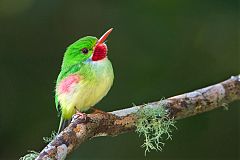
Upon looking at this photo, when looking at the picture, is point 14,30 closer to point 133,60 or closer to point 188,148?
point 133,60

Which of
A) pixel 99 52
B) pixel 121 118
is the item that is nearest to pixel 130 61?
pixel 99 52

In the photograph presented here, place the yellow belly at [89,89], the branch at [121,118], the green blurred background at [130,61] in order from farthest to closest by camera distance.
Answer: the green blurred background at [130,61] → the yellow belly at [89,89] → the branch at [121,118]

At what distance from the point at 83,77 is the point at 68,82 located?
0.09 meters

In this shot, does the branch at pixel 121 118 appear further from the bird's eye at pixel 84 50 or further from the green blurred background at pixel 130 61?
the green blurred background at pixel 130 61

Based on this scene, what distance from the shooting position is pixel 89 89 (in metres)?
2.77

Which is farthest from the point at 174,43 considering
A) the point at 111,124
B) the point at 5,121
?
the point at 111,124

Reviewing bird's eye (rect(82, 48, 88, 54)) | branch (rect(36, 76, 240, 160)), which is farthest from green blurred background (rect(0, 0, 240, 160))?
bird's eye (rect(82, 48, 88, 54))

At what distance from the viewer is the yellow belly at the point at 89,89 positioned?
9.08 feet

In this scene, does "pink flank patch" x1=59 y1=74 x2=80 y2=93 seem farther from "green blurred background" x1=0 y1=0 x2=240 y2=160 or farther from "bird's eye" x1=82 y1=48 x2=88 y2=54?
"green blurred background" x1=0 y1=0 x2=240 y2=160

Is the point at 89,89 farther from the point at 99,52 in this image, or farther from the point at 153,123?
the point at 153,123

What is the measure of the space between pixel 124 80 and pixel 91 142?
64cm

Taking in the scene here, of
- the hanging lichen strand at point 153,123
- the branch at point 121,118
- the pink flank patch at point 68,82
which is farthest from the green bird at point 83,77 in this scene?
the hanging lichen strand at point 153,123

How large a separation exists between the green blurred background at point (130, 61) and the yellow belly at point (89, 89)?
60.5 inches

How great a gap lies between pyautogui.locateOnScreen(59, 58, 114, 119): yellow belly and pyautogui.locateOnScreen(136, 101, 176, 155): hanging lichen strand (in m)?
0.25
